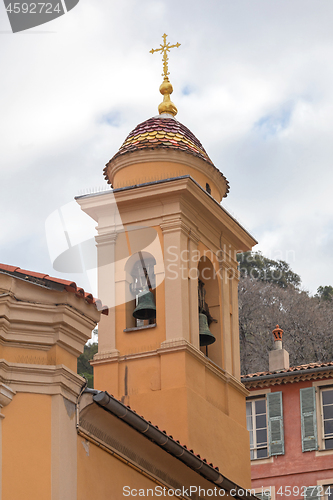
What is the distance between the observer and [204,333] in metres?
16.7

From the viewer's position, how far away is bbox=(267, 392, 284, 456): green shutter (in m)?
24.6

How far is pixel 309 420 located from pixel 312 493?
1.77 meters

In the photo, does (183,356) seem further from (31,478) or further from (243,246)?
(31,478)

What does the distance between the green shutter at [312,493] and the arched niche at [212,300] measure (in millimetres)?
8049

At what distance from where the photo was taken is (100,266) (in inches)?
678

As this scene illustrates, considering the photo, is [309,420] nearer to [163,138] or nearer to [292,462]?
[292,462]

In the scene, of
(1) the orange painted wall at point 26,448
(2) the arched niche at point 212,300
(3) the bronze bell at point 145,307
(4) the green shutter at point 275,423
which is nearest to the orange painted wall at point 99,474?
(1) the orange painted wall at point 26,448

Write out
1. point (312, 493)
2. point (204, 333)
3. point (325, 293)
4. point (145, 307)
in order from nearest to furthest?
point (145, 307) < point (204, 333) < point (312, 493) < point (325, 293)

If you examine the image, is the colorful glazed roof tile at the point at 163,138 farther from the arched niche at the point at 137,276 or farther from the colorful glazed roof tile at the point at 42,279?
the colorful glazed roof tile at the point at 42,279

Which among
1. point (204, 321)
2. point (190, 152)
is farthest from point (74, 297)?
point (190, 152)

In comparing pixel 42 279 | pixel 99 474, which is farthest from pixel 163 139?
pixel 99 474

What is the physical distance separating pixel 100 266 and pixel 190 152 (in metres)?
2.68

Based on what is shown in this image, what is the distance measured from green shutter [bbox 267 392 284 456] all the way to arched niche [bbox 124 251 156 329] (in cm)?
885

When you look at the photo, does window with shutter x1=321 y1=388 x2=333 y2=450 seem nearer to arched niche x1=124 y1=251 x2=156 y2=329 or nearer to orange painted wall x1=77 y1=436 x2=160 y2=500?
arched niche x1=124 y1=251 x2=156 y2=329
